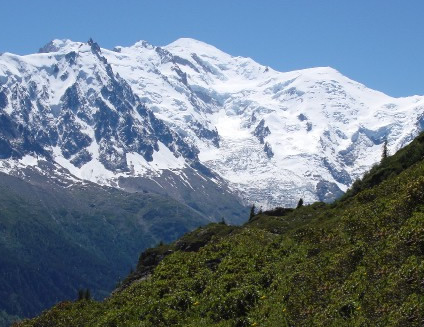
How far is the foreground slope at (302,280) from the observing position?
41.8 metres

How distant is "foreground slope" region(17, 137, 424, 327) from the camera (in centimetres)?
4175

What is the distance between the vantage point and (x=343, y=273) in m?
49.2

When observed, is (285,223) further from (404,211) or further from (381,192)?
(404,211)

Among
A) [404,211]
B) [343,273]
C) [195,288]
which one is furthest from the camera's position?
[195,288]

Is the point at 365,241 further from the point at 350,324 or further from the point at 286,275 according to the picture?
the point at 350,324

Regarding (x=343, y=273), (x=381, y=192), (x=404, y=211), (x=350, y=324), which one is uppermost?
(x=381, y=192)

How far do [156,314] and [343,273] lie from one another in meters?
15.2

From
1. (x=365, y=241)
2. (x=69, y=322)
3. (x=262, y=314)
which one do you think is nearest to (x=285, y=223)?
(x=69, y=322)

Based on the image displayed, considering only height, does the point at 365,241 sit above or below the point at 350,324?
above

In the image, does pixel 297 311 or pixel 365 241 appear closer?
pixel 297 311

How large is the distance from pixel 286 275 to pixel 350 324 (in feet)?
47.5

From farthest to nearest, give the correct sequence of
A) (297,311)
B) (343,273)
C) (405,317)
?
(343,273), (297,311), (405,317)

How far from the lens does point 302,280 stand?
51.1 metres

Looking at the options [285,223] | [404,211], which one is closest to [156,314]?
[404,211]
